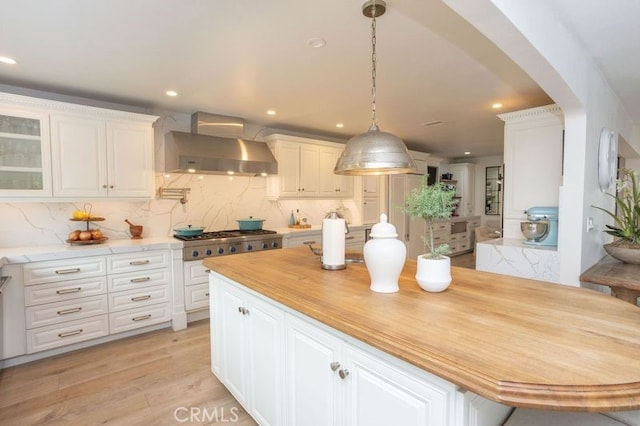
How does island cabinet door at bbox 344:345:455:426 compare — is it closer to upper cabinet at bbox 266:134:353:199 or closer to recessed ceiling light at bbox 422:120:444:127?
upper cabinet at bbox 266:134:353:199

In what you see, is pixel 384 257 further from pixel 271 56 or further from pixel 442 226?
pixel 442 226

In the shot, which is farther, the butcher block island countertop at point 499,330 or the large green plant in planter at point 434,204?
the large green plant in planter at point 434,204

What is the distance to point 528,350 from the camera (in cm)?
93

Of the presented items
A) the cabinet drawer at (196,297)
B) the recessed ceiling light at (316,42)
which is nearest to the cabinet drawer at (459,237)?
the cabinet drawer at (196,297)

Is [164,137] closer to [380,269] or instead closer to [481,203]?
[380,269]

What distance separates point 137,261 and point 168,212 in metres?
0.83

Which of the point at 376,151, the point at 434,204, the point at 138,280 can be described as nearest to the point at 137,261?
the point at 138,280

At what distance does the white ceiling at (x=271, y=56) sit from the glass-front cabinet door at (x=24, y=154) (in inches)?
13.7

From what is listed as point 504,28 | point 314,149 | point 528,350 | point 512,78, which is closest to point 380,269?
point 528,350

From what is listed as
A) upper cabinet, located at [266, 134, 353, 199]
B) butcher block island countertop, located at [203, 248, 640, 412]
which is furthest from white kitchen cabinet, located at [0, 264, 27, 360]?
upper cabinet, located at [266, 134, 353, 199]

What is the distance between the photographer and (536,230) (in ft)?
9.68

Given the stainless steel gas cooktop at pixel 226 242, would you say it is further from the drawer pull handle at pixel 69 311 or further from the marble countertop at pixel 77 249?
the drawer pull handle at pixel 69 311

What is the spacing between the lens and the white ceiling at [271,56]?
5.98 ft

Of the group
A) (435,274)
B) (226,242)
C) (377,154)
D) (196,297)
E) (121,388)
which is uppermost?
(377,154)
